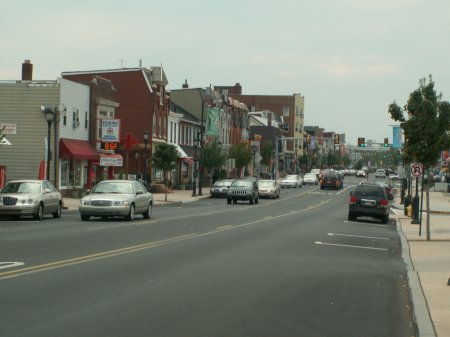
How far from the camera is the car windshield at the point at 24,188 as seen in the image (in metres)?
27.3

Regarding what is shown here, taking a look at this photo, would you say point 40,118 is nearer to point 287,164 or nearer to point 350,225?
point 350,225

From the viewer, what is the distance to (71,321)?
8469 mm

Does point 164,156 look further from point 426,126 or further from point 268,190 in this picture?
point 426,126

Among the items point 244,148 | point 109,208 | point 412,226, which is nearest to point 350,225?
point 412,226

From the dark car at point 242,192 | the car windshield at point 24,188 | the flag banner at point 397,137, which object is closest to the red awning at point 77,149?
the dark car at point 242,192

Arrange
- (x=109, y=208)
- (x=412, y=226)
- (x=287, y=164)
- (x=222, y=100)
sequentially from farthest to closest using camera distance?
(x=287, y=164) < (x=222, y=100) < (x=412, y=226) < (x=109, y=208)

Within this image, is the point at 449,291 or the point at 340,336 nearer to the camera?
the point at 340,336

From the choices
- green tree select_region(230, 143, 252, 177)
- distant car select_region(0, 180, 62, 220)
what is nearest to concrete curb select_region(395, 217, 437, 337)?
distant car select_region(0, 180, 62, 220)

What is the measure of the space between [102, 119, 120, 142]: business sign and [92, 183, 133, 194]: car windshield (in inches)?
798

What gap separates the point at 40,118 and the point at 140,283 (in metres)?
35.4

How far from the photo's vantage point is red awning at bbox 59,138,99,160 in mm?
44875

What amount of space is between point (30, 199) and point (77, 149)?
2021cm

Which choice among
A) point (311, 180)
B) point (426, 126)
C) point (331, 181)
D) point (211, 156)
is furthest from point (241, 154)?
point (426, 126)

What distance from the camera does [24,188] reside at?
1081 inches
